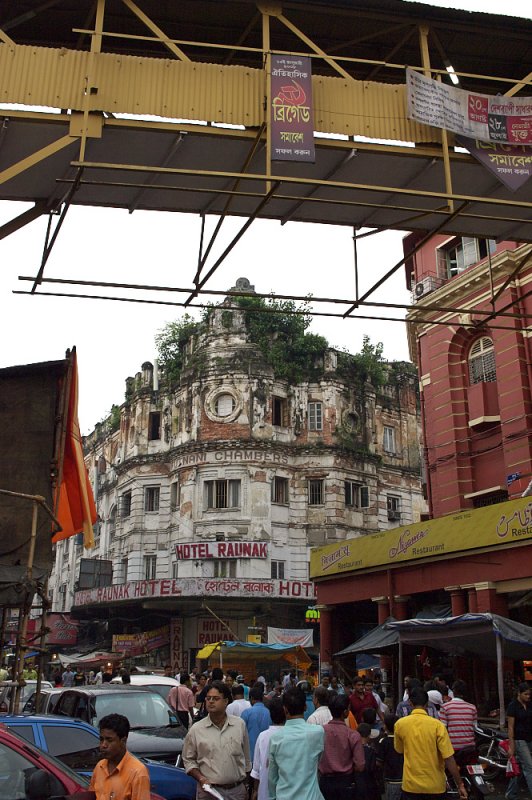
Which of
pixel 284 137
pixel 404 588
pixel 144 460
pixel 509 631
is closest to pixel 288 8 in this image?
pixel 284 137

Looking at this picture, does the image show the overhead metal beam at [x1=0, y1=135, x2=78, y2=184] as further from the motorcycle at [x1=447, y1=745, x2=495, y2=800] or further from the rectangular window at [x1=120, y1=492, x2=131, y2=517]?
the rectangular window at [x1=120, y1=492, x2=131, y2=517]

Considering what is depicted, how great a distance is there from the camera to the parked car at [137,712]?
32.9ft

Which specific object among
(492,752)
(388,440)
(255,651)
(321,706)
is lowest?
(492,752)

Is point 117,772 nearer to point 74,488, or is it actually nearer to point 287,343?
point 74,488

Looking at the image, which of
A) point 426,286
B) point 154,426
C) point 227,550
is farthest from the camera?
point 154,426

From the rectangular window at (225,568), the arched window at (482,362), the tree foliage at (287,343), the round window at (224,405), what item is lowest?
the rectangular window at (225,568)

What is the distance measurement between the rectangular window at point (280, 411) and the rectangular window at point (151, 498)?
7.55 m

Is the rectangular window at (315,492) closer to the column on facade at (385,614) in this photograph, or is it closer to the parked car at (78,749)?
the column on facade at (385,614)

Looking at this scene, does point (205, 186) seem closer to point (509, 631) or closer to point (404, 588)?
point (509, 631)

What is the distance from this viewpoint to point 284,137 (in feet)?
31.7

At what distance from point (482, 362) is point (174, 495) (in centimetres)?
2156

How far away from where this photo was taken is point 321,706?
29.7 feet

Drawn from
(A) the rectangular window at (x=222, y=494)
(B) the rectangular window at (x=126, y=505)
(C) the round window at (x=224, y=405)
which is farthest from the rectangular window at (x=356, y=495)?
(B) the rectangular window at (x=126, y=505)

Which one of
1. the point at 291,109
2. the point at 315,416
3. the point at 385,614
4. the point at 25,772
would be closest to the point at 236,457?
the point at 315,416
